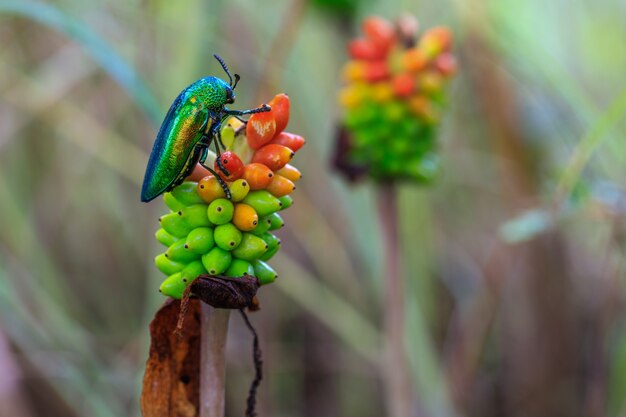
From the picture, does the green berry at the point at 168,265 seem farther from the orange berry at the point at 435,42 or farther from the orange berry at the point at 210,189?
the orange berry at the point at 435,42

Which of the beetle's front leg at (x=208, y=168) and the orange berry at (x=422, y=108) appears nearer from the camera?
the beetle's front leg at (x=208, y=168)

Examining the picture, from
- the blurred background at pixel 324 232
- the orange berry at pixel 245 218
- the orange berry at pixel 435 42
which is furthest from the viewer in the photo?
the blurred background at pixel 324 232

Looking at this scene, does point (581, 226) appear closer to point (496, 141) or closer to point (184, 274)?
point (496, 141)

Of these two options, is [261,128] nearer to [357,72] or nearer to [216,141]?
[216,141]

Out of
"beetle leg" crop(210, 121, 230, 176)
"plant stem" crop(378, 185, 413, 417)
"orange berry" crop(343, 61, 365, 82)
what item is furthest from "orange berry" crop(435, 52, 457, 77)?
"beetle leg" crop(210, 121, 230, 176)

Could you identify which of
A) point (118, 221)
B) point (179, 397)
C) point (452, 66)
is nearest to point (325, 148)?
point (118, 221)

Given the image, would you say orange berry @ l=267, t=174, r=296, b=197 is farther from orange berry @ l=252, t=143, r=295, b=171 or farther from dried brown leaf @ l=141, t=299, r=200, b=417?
dried brown leaf @ l=141, t=299, r=200, b=417

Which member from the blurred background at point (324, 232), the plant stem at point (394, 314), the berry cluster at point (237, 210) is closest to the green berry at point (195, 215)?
the berry cluster at point (237, 210)
